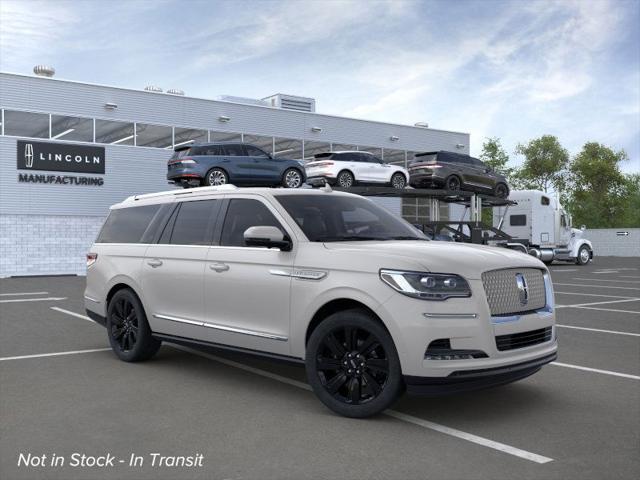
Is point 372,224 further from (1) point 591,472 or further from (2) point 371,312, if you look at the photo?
(1) point 591,472

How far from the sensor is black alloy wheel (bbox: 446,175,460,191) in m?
24.4

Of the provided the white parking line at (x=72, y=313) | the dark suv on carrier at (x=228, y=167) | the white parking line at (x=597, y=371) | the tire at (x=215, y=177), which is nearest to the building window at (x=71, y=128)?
the dark suv on carrier at (x=228, y=167)

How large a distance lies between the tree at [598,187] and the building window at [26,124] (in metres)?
57.9

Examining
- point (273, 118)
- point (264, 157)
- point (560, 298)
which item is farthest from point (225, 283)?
point (273, 118)

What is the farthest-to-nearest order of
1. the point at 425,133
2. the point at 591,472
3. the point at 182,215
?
the point at 425,133 → the point at 182,215 → the point at 591,472

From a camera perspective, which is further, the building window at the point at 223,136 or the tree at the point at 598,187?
the tree at the point at 598,187

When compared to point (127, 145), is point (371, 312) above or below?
below

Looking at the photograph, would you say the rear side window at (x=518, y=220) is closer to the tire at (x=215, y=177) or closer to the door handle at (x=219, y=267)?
the tire at (x=215, y=177)

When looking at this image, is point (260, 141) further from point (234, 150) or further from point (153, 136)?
point (234, 150)

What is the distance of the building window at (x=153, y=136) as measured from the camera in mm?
29544

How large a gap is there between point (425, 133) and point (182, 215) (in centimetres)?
3347

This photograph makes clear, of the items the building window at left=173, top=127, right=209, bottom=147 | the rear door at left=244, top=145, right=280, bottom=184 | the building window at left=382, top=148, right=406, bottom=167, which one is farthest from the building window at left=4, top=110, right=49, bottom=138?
the building window at left=382, top=148, right=406, bottom=167

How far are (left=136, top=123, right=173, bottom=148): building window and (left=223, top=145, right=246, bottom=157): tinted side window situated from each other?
387 inches

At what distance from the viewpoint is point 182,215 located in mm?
7055
